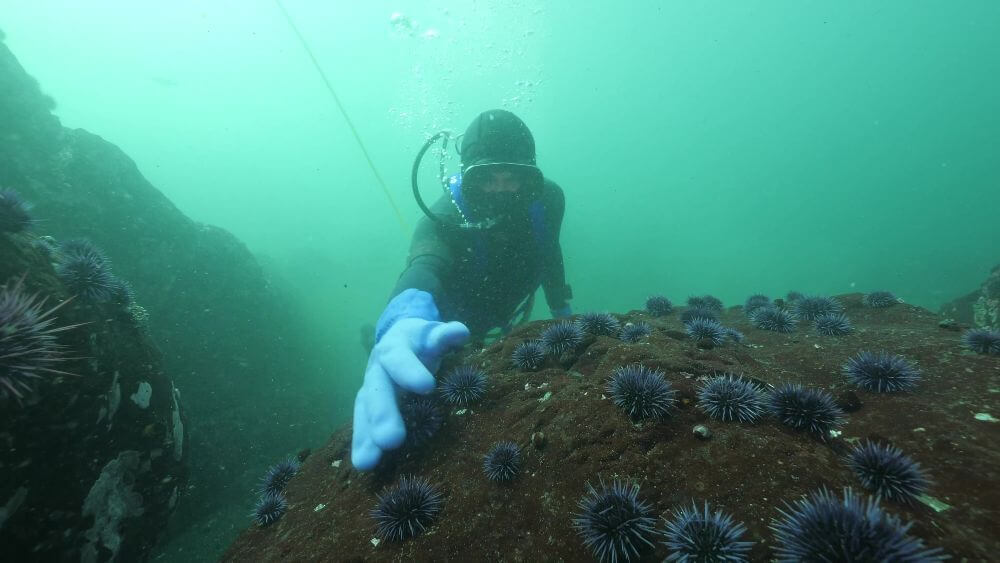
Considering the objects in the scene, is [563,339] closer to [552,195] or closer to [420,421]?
[420,421]

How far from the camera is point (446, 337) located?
14.4 ft

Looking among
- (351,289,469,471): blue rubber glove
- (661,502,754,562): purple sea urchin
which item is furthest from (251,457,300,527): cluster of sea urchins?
(661,502,754,562): purple sea urchin

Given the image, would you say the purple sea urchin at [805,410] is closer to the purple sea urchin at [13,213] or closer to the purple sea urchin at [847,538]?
the purple sea urchin at [847,538]

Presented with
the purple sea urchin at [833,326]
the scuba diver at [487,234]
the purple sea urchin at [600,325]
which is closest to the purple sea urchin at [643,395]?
the purple sea urchin at [600,325]

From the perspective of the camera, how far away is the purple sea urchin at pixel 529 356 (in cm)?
484

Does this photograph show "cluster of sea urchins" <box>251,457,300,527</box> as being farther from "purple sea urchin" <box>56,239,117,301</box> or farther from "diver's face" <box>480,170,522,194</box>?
"diver's face" <box>480,170,522,194</box>

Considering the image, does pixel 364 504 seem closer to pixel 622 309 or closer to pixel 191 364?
pixel 191 364

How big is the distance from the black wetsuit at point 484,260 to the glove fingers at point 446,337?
2632 mm

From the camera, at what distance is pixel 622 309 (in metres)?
56.8

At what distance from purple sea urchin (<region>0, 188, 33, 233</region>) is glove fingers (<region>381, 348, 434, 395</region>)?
407 centimetres

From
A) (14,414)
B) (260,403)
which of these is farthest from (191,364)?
(14,414)

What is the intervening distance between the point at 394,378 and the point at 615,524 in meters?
2.60

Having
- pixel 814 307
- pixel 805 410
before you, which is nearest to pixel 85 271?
pixel 805 410

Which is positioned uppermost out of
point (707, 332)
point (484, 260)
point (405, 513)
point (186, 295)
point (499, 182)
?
point (499, 182)
